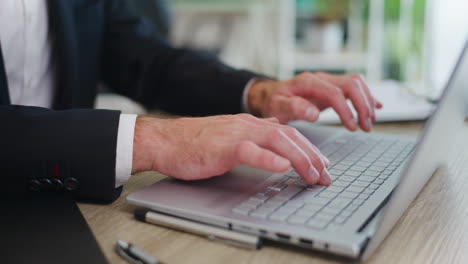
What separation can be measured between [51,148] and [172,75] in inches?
22.5

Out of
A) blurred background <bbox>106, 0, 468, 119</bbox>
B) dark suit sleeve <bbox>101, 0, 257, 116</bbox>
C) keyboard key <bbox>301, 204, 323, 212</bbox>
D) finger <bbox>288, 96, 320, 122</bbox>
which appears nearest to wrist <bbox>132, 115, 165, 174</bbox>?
keyboard key <bbox>301, 204, 323, 212</bbox>

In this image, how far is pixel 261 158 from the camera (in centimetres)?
52

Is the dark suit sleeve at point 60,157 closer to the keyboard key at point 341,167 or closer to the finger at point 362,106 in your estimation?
the keyboard key at point 341,167

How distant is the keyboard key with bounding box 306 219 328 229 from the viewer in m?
0.43

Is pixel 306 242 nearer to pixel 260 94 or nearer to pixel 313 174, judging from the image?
pixel 313 174

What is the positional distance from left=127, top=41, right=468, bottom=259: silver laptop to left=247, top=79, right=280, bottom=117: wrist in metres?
0.30

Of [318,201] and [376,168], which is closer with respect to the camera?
[318,201]

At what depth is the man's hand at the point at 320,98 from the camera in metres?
0.82

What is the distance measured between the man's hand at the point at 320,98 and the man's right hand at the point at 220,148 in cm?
25

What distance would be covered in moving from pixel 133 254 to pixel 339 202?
216 mm

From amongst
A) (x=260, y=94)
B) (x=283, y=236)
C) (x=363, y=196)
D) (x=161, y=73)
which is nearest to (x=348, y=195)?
(x=363, y=196)

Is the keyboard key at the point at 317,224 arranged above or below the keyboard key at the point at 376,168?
above

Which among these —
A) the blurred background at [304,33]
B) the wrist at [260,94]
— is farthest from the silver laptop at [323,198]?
the blurred background at [304,33]

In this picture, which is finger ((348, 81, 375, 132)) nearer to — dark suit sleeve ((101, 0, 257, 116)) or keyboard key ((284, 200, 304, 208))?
dark suit sleeve ((101, 0, 257, 116))
